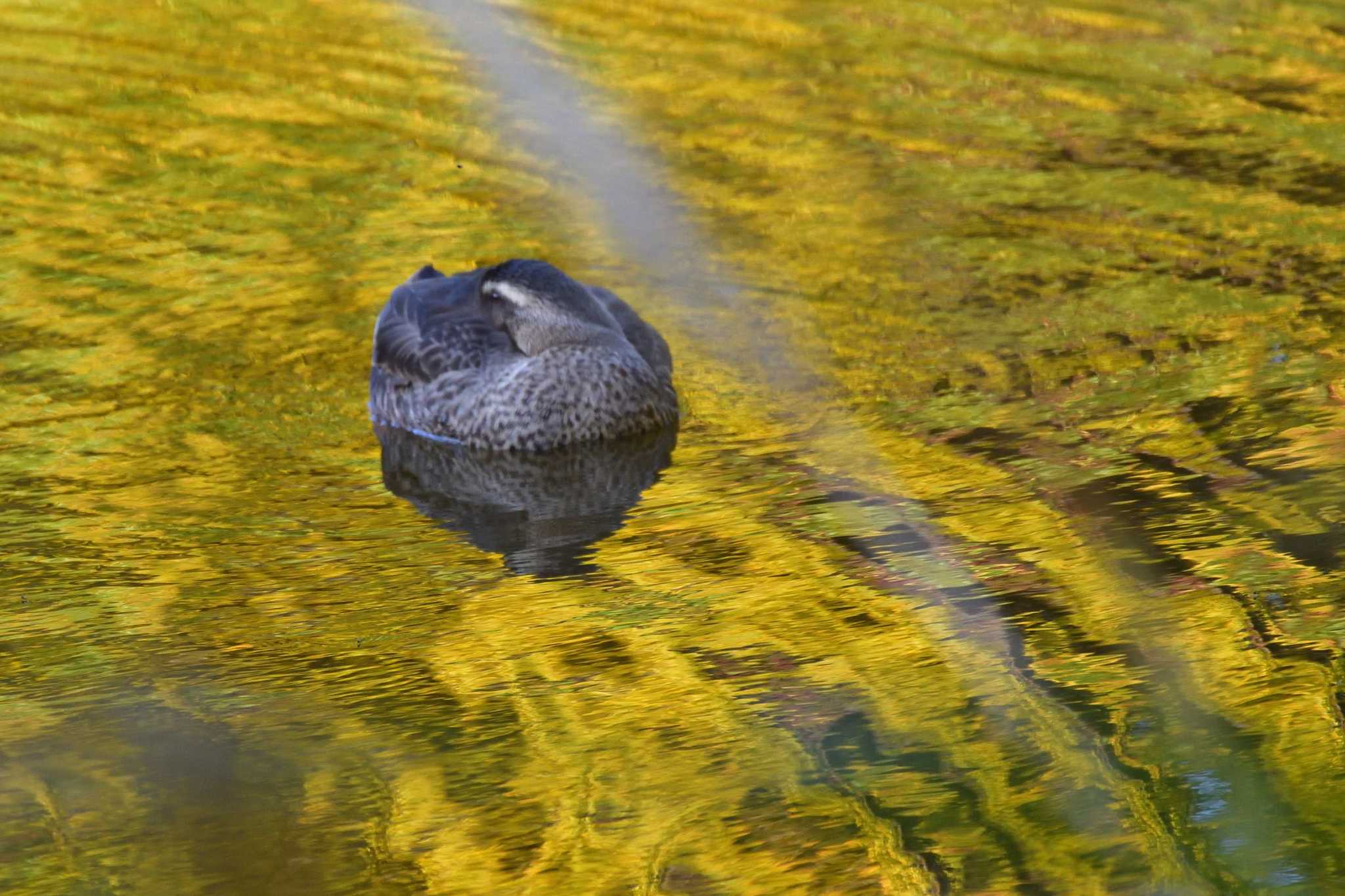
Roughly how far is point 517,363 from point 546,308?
0.91 feet

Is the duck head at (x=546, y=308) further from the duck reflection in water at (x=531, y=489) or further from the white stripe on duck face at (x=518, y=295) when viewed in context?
the duck reflection in water at (x=531, y=489)

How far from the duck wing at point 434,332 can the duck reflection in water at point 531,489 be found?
35 centimetres

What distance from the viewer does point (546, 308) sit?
921 cm

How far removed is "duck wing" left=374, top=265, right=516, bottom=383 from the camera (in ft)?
30.6

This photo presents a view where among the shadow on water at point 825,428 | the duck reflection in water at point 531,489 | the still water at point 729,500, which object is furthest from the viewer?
the duck reflection in water at point 531,489

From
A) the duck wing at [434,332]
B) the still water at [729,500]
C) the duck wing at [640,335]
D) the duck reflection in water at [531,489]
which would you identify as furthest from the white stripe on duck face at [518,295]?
the still water at [729,500]

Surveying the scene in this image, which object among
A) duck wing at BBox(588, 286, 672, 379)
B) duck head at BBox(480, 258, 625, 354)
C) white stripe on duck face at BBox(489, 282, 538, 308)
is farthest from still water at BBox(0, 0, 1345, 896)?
white stripe on duck face at BBox(489, 282, 538, 308)

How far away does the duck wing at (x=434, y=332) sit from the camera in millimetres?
9312

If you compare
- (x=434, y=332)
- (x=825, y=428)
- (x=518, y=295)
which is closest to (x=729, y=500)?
(x=825, y=428)

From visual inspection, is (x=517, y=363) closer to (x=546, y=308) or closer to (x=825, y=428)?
(x=546, y=308)

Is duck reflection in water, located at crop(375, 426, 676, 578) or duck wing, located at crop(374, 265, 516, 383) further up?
duck wing, located at crop(374, 265, 516, 383)

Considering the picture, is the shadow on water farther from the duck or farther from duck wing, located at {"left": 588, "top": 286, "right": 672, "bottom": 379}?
the duck

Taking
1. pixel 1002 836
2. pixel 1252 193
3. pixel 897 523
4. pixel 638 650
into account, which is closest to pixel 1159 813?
pixel 1002 836

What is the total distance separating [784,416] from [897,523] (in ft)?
4.73
